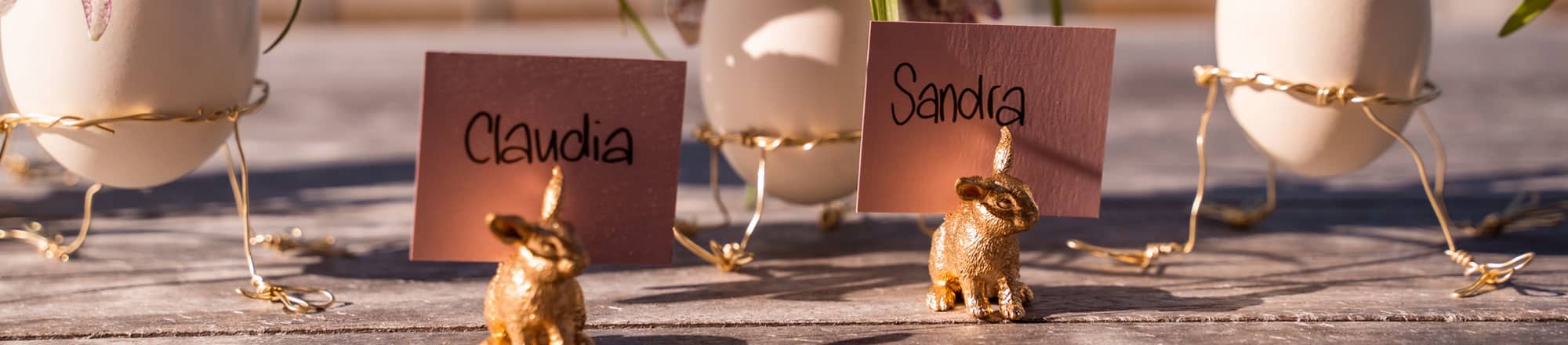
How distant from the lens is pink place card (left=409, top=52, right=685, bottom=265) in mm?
510

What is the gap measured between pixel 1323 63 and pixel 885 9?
250 mm

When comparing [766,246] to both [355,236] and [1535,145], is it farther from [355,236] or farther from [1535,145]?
[1535,145]

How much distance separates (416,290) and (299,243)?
0.16 m

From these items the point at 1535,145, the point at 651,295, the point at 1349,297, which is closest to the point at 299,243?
the point at 651,295

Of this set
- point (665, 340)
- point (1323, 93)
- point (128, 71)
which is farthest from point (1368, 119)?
point (128, 71)

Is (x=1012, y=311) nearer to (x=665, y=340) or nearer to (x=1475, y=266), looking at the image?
(x=665, y=340)

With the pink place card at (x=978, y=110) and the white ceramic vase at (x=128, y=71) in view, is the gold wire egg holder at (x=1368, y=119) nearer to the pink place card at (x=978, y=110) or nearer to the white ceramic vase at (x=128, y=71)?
the pink place card at (x=978, y=110)

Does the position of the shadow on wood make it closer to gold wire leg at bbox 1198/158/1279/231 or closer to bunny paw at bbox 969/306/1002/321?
bunny paw at bbox 969/306/1002/321

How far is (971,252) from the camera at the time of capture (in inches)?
21.9

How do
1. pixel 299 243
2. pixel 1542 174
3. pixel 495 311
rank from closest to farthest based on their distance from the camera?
pixel 495 311
pixel 299 243
pixel 1542 174

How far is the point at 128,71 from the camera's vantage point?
554 millimetres

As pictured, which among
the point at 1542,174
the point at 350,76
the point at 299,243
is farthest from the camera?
the point at 350,76

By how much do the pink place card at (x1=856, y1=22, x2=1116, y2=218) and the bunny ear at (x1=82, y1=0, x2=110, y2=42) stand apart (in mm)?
386

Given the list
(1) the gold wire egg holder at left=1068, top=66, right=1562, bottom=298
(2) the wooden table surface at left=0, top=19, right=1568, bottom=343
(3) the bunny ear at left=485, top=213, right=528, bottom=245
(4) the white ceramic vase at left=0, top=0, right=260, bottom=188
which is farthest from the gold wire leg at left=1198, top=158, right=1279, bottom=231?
(4) the white ceramic vase at left=0, top=0, right=260, bottom=188
